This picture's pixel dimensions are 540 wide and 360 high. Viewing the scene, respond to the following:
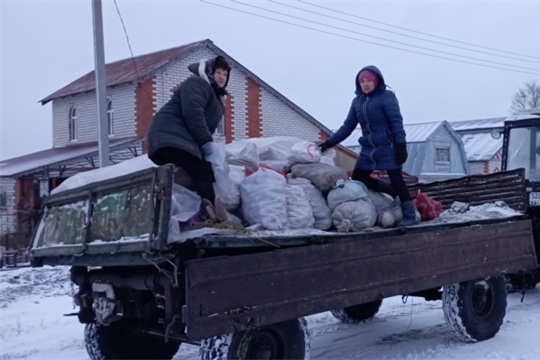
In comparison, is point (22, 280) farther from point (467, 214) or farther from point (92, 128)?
point (92, 128)

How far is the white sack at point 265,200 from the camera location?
527 centimetres

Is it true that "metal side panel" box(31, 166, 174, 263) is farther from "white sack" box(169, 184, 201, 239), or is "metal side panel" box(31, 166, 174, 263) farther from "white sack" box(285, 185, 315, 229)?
"white sack" box(285, 185, 315, 229)

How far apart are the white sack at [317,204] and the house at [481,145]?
3379 cm

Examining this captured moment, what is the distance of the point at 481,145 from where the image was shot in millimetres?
42719

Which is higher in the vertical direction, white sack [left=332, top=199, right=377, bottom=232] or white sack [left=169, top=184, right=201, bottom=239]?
white sack [left=169, top=184, right=201, bottom=239]

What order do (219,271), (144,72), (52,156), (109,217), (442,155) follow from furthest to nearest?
(442,155) < (52,156) < (144,72) < (109,217) < (219,271)

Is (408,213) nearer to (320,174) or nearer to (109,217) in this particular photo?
(320,174)

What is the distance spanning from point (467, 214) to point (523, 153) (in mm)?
3382

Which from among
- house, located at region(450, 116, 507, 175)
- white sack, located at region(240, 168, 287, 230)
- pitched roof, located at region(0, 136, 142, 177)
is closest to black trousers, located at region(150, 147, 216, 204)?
white sack, located at region(240, 168, 287, 230)

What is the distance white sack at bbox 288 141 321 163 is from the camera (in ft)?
20.9

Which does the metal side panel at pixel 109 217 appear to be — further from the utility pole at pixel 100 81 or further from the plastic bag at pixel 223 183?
the utility pole at pixel 100 81

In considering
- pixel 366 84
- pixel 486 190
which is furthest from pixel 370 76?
pixel 486 190

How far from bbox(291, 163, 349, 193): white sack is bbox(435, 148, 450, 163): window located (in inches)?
1271

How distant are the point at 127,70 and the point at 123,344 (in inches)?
784
